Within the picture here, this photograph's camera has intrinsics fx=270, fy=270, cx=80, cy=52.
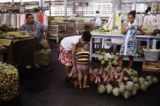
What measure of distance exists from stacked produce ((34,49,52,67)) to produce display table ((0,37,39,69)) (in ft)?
0.53

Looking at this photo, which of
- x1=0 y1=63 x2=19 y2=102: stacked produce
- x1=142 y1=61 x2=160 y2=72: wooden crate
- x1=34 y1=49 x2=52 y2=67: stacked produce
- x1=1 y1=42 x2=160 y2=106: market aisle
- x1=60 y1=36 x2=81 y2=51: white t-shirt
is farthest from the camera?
x1=34 y1=49 x2=52 y2=67: stacked produce

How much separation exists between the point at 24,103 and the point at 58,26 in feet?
25.9

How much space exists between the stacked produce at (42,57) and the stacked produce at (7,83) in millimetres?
1875

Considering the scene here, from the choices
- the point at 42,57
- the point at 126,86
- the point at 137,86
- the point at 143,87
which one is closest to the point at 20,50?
the point at 42,57

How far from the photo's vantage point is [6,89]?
423cm

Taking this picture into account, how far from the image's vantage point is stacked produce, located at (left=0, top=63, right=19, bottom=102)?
4.19 metres

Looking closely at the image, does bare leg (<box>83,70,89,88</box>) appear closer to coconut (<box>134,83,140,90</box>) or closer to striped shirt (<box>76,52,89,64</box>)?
striped shirt (<box>76,52,89,64</box>)

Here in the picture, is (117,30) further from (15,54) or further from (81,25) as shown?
(81,25)

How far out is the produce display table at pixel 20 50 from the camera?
5.61m

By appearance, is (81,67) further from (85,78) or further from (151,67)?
(151,67)

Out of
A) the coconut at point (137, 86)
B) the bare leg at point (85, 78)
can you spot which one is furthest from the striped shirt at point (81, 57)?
the coconut at point (137, 86)

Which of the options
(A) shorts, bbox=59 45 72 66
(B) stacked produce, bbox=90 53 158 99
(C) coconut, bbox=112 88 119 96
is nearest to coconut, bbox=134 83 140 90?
(B) stacked produce, bbox=90 53 158 99

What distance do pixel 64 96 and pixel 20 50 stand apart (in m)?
1.59

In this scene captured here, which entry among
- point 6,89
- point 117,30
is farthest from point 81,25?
point 6,89
